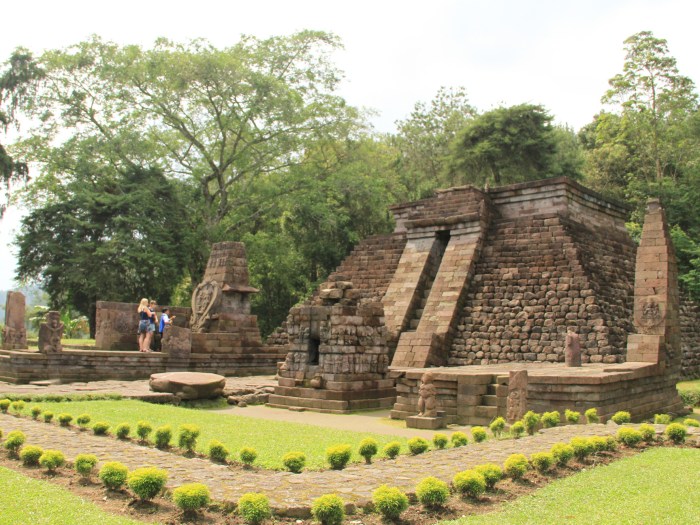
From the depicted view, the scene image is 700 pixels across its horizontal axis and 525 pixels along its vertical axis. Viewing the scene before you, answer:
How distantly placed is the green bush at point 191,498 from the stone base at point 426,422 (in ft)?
19.2

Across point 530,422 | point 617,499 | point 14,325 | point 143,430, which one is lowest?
point 617,499

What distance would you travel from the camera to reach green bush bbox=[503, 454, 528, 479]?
6207 millimetres

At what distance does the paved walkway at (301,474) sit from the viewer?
5543 millimetres

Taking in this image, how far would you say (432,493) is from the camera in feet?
17.6

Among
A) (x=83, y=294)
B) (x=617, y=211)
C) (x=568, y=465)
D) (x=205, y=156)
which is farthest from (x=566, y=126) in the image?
(x=568, y=465)

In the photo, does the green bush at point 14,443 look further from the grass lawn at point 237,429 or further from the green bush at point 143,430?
the grass lawn at point 237,429

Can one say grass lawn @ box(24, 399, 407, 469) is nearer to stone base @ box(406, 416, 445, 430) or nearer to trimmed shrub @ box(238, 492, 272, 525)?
stone base @ box(406, 416, 445, 430)

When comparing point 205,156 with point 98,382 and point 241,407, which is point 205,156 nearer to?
point 98,382

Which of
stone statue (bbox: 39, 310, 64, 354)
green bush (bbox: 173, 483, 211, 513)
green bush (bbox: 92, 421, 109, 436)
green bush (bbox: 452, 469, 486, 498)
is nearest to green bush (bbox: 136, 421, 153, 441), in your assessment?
green bush (bbox: 92, 421, 109, 436)

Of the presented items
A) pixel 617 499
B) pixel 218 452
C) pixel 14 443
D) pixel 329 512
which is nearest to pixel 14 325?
pixel 14 443

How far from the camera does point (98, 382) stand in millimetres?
15547

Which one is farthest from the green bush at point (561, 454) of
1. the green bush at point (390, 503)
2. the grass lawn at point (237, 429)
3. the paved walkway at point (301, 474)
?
the green bush at point (390, 503)

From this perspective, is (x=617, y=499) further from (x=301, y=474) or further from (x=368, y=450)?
(x=301, y=474)

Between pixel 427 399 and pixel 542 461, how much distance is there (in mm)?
4209
